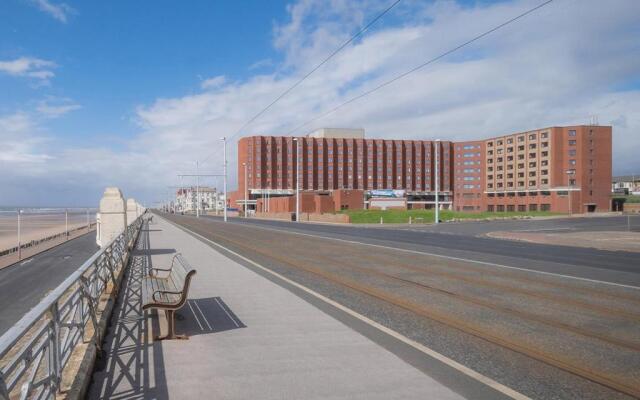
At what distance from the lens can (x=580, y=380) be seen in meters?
5.02

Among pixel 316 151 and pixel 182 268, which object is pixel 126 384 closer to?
pixel 182 268

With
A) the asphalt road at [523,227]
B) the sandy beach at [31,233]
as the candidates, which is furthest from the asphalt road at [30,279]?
the asphalt road at [523,227]

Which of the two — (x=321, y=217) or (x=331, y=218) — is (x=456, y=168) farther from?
(x=331, y=218)

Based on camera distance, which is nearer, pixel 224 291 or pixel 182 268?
pixel 182 268

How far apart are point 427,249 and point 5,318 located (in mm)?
15418

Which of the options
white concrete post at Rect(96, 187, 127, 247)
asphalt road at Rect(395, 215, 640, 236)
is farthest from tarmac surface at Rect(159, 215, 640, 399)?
asphalt road at Rect(395, 215, 640, 236)

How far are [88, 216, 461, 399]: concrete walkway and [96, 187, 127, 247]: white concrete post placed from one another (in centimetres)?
866

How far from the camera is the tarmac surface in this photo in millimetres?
5262

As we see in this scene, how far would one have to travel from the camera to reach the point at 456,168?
12694 cm

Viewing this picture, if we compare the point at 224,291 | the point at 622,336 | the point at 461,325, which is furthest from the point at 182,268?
the point at 622,336

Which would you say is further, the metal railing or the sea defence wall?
the sea defence wall

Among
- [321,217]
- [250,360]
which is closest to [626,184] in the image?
[321,217]

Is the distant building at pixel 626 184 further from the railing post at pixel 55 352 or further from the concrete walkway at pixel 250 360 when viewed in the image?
the railing post at pixel 55 352

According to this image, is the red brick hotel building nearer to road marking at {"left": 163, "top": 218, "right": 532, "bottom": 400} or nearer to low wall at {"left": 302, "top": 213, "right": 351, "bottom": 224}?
low wall at {"left": 302, "top": 213, "right": 351, "bottom": 224}
